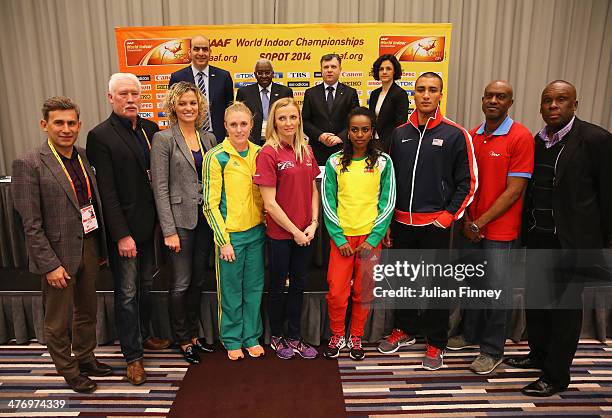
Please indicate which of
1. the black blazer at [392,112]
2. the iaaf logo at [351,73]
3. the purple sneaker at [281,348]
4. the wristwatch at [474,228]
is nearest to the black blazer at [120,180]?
the purple sneaker at [281,348]

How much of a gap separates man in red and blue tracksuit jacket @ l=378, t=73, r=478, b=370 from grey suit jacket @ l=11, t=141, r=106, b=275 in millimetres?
1728

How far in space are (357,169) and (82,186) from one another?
4.72 ft

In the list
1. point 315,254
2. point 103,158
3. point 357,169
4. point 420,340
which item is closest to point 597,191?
point 357,169

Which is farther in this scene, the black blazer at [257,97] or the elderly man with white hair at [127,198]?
the black blazer at [257,97]

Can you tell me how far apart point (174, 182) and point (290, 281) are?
896 millimetres

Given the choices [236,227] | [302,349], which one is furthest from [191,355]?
[236,227]

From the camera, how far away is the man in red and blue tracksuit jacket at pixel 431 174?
2.23 m

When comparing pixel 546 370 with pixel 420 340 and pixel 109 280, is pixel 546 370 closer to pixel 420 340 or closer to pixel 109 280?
pixel 420 340

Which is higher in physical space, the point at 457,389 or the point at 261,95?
the point at 261,95

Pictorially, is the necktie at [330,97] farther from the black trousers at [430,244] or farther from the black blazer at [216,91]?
the black trousers at [430,244]

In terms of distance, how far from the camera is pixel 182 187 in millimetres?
2275

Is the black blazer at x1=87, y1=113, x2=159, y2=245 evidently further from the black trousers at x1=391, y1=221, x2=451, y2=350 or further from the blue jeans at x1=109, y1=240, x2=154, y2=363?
the black trousers at x1=391, y1=221, x2=451, y2=350

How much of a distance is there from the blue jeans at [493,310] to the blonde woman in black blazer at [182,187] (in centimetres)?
160

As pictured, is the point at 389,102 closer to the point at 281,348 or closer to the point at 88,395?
the point at 281,348
